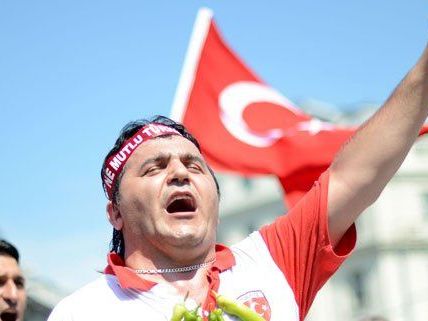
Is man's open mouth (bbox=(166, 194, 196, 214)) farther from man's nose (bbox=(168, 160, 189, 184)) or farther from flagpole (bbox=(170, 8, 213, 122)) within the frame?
flagpole (bbox=(170, 8, 213, 122))

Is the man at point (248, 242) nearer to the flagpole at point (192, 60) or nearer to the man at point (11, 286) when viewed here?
the man at point (11, 286)

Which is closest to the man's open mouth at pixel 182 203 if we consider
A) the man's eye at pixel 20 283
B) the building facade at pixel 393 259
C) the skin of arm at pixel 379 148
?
the skin of arm at pixel 379 148

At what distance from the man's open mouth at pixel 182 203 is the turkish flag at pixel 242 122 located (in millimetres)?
4561

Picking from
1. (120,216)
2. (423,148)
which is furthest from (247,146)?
(423,148)

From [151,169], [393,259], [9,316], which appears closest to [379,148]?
[151,169]

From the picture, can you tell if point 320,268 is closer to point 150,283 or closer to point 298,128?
point 150,283

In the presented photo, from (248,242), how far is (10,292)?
266 cm

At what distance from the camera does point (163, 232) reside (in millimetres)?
3467

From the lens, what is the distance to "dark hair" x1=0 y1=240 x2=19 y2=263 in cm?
613

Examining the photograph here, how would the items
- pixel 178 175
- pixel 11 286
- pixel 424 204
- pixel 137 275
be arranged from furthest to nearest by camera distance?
pixel 424 204
pixel 11 286
pixel 178 175
pixel 137 275

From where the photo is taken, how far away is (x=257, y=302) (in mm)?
3346

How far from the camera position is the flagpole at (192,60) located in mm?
8992

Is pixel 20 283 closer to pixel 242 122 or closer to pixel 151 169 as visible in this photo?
pixel 151 169

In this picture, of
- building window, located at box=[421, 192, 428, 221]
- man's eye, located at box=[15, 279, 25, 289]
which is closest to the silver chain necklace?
man's eye, located at box=[15, 279, 25, 289]
